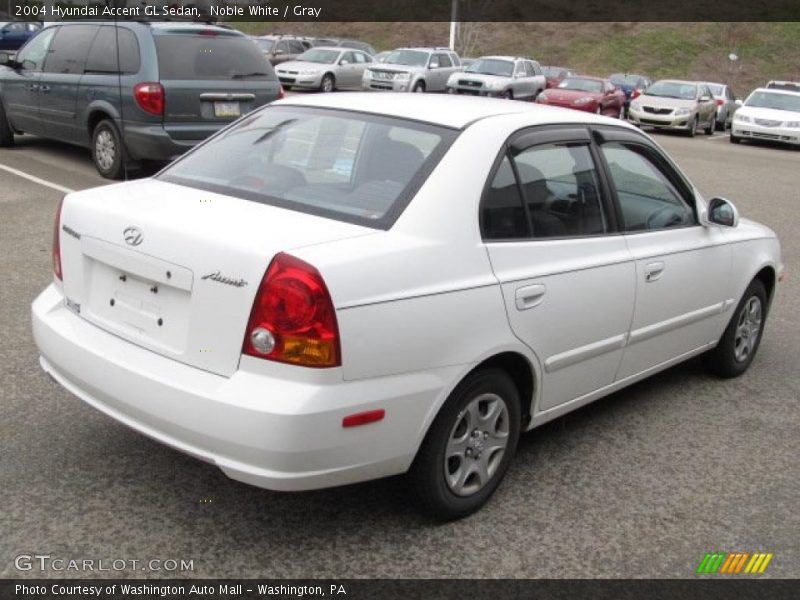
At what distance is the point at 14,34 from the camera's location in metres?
34.7

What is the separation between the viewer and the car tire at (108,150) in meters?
10.3

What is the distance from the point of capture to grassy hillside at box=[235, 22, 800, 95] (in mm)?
54438

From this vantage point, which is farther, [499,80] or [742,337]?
[499,80]

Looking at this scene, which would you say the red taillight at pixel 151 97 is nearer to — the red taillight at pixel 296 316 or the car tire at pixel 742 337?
the car tire at pixel 742 337

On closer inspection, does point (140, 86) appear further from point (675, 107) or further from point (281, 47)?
point (281, 47)

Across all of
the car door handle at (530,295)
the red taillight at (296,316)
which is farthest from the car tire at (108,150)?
the red taillight at (296,316)

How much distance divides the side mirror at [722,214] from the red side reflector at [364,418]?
8.60ft

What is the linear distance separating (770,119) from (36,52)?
19.7 m

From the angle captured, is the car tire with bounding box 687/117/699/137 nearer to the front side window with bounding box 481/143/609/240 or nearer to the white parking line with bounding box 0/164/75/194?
the white parking line with bounding box 0/164/75/194

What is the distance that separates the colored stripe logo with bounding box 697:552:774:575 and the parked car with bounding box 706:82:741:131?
1103 inches

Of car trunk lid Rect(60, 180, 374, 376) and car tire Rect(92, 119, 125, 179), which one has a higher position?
car trunk lid Rect(60, 180, 374, 376)

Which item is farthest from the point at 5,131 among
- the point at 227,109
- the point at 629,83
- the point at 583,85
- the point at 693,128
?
the point at 629,83

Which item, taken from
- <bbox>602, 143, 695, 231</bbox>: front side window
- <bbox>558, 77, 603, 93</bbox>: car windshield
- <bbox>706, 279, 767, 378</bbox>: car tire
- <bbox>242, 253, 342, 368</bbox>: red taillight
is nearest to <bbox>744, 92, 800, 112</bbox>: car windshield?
<bbox>558, 77, 603, 93</bbox>: car windshield

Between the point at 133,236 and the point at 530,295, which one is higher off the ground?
the point at 133,236
